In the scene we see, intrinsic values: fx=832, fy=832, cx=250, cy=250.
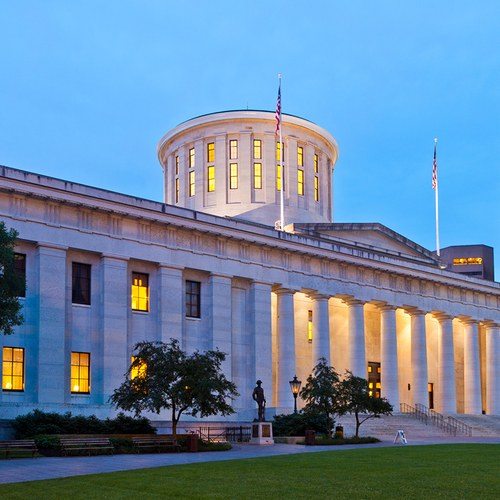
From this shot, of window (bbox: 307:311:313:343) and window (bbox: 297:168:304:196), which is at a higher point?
window (bbox: 297:168:304:196)

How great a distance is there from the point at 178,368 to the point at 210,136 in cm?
3660

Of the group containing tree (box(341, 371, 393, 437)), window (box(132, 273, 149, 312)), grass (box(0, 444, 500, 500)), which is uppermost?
window (box(132, 273, 149, 312))

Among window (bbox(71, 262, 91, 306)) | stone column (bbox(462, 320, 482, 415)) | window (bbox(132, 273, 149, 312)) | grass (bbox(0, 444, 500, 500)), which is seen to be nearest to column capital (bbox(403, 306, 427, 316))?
stone column (bbox(462, 320, 482, 415))

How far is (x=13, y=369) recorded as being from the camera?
41406 millimetres

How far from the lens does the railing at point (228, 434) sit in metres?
45.5

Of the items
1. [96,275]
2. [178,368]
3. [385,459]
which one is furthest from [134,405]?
[385,459]

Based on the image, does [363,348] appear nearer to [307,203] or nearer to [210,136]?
[307,203]

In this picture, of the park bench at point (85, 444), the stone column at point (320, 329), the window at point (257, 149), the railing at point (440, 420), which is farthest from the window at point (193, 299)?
the window at point (257, 149)

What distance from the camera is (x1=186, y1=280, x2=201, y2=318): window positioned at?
50.3 meters

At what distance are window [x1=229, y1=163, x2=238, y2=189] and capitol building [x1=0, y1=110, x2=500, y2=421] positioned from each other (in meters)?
0.11

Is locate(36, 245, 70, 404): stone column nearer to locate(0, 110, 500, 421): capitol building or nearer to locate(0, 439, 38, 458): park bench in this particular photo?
locate(0, 110, 500, 421): capitol building

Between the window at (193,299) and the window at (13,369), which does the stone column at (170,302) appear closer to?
the window at (193,299)

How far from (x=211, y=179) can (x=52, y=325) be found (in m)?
30.3

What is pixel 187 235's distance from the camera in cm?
4994
